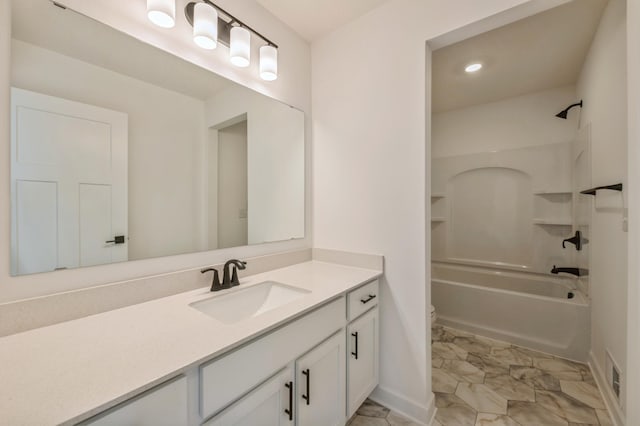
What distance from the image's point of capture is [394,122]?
5.08 feet

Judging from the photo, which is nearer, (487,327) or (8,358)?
(8,358)

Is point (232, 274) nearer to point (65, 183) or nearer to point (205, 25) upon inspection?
point (65, 183)

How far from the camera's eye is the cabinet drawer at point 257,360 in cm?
74

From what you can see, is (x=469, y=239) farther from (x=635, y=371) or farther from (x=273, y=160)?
(x=273, y=160)

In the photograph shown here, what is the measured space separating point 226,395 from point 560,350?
106 inches

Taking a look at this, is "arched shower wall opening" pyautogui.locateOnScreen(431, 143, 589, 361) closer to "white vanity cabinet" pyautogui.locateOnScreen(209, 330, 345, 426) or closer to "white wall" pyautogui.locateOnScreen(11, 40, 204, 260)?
"white vanity cabinet" pyautogui.locateOnScreen(209, 330, 345, 426)

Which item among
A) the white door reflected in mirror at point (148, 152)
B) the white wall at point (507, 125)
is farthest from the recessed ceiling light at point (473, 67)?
the white door reflected in mirror at point (148, 152)

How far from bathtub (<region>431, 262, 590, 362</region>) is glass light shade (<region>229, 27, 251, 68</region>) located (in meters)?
2.63

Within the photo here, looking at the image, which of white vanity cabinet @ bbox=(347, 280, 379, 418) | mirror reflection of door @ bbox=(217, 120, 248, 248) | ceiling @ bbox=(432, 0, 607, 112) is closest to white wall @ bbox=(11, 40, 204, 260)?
mirror reflection of door @ bbox=(217, 120, 248, 248)

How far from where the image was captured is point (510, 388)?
1.73m

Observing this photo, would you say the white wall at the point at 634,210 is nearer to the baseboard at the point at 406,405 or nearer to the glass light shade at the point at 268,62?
the baseboard at the point at 406,405

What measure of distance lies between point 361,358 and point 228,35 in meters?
1.94

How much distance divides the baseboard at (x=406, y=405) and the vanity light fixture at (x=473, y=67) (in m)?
2.54

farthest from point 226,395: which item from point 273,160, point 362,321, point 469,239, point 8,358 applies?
point 469,239
